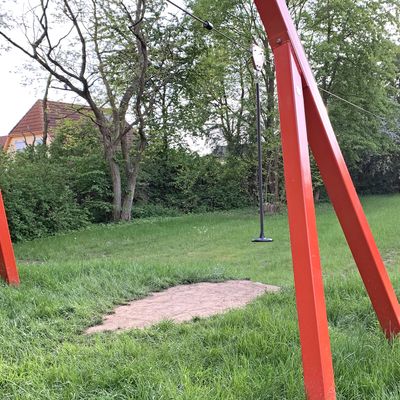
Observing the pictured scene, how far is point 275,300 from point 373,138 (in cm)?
1745

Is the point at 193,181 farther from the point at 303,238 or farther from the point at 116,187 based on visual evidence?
the point at 303,238

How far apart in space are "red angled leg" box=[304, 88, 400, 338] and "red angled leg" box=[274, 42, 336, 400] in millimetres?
273

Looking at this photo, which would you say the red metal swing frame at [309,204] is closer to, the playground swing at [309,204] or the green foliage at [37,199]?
the playground swing at [309,204]

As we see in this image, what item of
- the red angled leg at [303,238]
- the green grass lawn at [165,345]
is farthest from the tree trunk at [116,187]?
the red angled leg at [303,238]

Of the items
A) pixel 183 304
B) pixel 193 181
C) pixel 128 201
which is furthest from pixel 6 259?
pixel 193 181

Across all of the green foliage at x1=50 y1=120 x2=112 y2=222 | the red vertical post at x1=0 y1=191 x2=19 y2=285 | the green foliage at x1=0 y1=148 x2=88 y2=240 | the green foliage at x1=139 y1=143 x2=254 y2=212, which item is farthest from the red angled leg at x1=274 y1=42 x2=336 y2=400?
the green foliage at x1=139 y1=143 x2=254 y2=212

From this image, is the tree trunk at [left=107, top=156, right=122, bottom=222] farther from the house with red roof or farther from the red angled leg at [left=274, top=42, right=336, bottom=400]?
the red angled leg at [left=274, top=42, right=336, bottom=400]

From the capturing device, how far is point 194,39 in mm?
16094

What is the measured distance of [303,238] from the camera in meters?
1.97

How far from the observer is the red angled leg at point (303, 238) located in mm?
1865

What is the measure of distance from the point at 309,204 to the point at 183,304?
2.40m

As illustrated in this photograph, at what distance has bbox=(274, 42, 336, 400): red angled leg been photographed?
73.4 inches

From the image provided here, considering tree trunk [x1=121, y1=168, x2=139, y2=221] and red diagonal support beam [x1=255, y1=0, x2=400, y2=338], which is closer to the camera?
red diagonal support beam [x1=255, y1=0, x2=400, y2=338]

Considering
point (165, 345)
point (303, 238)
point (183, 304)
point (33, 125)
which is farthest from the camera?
point (33, 125)
